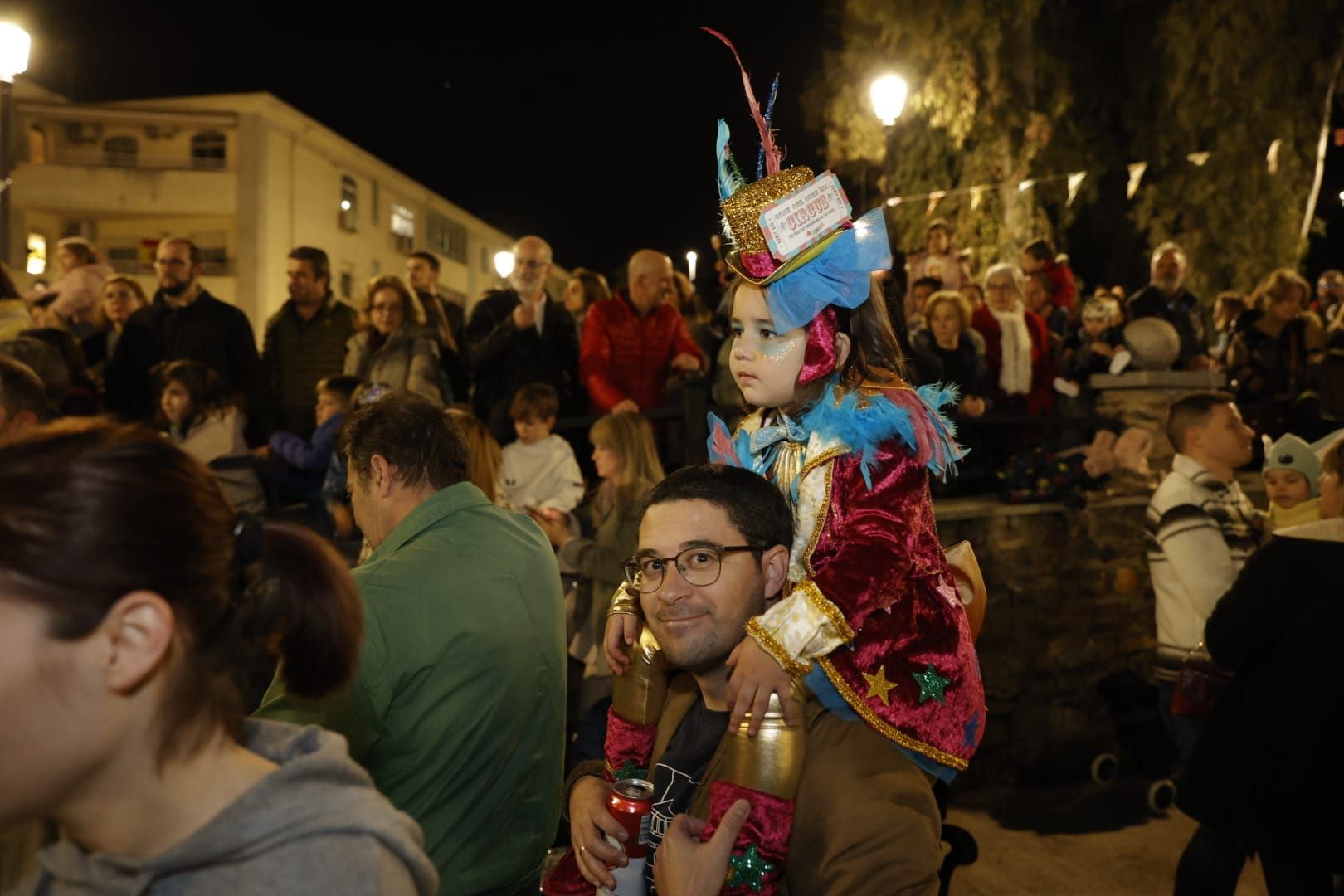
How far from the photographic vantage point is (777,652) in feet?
8.04

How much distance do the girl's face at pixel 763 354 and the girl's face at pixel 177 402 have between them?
17.1 feet

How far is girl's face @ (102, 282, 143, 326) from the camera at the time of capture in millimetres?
8781

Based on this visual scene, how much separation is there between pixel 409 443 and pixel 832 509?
1194mm

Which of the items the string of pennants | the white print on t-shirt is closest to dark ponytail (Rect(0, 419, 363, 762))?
the white print on t-shirt

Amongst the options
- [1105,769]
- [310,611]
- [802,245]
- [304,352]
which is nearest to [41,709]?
[310,611]

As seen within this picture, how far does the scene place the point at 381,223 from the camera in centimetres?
4259

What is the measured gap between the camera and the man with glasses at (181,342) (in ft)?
26.6

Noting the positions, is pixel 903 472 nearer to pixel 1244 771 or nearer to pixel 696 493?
pixel 696 493

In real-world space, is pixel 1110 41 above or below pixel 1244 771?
above

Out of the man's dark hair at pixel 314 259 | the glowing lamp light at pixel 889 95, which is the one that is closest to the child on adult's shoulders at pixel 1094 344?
the glowing lamp light at pixel 889 95

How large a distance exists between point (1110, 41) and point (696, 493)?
61.9ft

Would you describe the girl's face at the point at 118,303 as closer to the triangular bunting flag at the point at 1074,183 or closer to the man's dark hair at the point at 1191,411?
the man's dark hair at the point at 1191,411

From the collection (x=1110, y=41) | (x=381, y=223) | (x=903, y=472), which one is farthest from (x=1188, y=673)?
(x=381, y=223)

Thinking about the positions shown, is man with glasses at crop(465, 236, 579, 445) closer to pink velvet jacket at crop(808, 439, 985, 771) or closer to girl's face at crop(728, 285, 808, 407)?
girl's face at crop(728, 285, 808, 407)
